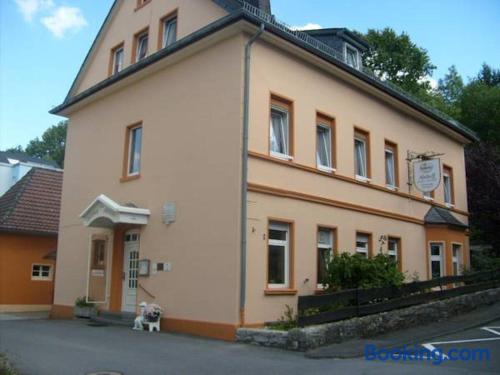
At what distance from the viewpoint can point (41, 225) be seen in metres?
23.1

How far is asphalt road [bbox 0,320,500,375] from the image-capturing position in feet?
28.5

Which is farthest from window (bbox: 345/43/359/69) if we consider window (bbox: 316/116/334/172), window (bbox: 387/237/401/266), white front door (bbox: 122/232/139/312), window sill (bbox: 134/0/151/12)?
white front door (bbox: 122/232/139/312)

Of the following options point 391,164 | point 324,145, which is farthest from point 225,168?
point 391,164

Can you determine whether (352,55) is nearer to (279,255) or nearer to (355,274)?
(279,255)

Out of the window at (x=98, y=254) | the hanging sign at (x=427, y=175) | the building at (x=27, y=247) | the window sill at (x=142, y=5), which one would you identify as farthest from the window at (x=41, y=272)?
the hanging sign at (x=427, y=175)

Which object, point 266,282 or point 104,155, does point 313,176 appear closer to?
point 266,282

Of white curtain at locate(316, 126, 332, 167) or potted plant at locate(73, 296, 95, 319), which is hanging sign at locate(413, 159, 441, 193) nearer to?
white curtain at locate(316, 126, 332, 167)

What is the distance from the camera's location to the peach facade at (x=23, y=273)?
22094 millimetres

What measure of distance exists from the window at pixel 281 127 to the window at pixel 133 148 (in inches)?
177

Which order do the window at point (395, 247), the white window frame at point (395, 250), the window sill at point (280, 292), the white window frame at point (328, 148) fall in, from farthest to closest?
the window at point (395, 247)
the white window frame at point (395, 250)
the white window frame at point (328, 148)
the window sill at point (280, 292)

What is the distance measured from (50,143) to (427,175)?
70.0 m

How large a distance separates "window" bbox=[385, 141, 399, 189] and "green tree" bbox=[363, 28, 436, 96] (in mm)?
19101

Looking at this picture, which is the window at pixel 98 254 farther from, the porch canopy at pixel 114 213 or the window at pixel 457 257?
the window at pixel 457 257

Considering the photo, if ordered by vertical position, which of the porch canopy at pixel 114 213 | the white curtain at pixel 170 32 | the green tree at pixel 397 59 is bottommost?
the porch canopy at pixel 114 213
